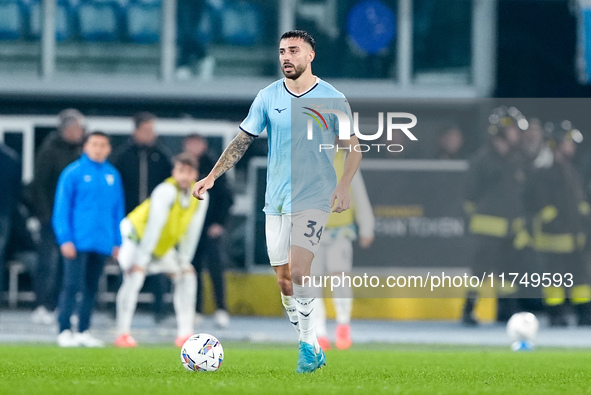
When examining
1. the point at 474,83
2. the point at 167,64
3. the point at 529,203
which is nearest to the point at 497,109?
the point at 474,83

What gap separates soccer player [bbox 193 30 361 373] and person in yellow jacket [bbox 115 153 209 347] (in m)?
3.78

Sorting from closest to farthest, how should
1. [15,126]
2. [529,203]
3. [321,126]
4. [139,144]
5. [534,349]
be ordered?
[321,126] < [534,349] < [139,144] < [529,203] < [15,126]

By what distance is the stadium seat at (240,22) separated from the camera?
1683 centimetres

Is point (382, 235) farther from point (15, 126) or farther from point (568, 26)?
point (15, 126)

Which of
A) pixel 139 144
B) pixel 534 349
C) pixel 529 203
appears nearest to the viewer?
pixel 534 349

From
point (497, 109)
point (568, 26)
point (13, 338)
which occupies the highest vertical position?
point (568, 26)

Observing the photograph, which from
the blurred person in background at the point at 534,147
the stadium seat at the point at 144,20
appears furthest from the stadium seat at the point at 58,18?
the blurred person in background at the point at 534,147

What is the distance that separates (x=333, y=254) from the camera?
1142 cm

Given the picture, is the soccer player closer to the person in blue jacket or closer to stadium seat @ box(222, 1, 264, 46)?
the person in blue jacket

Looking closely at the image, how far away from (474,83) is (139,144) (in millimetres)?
5141

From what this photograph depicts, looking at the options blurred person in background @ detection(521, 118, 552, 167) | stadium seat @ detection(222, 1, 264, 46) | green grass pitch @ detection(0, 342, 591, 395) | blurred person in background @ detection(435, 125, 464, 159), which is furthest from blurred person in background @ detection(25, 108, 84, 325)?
blurred person in background @ detection(521, 118, 552, 167)

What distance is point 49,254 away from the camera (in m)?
14.3

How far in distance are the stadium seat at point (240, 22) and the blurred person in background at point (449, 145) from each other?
2.97 meters

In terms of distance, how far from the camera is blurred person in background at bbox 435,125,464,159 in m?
15.8
